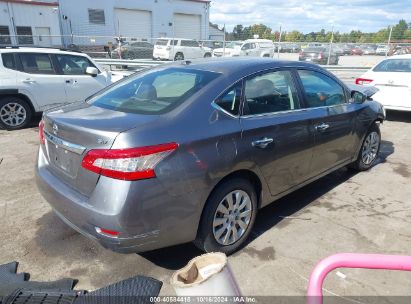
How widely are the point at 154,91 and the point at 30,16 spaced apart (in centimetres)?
3032

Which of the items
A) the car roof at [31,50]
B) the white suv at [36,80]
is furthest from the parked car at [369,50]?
the car roof at [31,50]

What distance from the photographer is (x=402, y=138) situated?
284 inches

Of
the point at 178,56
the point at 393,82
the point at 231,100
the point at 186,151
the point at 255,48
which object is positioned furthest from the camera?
the point at 178,56

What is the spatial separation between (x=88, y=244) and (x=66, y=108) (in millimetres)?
1274

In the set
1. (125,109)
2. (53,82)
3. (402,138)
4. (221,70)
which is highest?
(221,70)

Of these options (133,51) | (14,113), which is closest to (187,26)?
(133,51)

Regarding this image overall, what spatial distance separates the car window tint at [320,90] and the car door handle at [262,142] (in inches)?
33.8

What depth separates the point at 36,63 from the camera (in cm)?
767

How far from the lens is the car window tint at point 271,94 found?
3238mm

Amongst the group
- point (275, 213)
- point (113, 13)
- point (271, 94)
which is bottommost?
point (275, 213)

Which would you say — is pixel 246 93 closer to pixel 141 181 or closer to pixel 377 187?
pixel 141 181

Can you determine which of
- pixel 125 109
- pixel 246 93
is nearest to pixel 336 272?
pixel 246 93

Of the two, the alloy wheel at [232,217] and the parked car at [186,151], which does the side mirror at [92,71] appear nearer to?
the parked car at [186,151]

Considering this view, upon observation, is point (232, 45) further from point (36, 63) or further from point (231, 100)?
point (231, 100)
